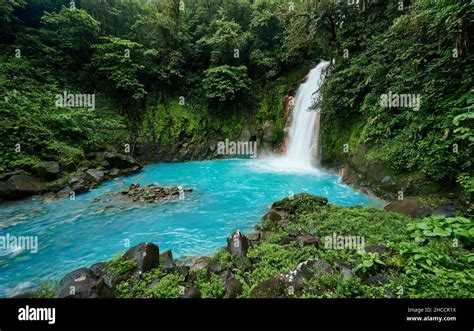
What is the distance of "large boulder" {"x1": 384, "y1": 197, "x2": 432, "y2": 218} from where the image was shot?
529 centimetres

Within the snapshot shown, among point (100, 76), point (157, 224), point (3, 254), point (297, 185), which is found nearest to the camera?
point (3, 254)

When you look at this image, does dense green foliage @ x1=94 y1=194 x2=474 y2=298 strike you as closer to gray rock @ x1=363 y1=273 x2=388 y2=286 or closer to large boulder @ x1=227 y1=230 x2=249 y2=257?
gray rock @ x1=363 y1=273 x2=388 y2=286

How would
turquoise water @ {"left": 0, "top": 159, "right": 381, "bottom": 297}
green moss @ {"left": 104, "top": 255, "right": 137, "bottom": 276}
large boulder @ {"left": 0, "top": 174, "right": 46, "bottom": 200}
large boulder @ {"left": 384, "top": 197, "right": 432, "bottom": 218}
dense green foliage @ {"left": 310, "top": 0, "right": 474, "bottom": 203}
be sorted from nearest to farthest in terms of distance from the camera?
green moss @ {"left": 104, "top": 255, "right": 137, "bottom": 276}, turquoise water @ {"left": 0, "top": 159, "right": 381, "bottom": 297}, large boulder @ {"left": 384, "top": 197, "right": 432, "bottom": 218}, dense green foliage @ {"left": 310, "top": 0, "right": 474, "bottom": 203}, large boulder @ {"left": 0, "top": 174, "right": 46, "bottom": 200}

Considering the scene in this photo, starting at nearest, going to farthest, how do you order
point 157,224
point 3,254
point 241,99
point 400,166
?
point 3,254 < point 157,224 < point 400,166 < point 241,99

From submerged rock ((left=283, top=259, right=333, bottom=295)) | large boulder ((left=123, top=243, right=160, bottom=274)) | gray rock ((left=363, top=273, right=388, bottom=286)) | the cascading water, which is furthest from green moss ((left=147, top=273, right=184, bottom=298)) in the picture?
the cascading water

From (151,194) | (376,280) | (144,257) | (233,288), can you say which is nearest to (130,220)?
(151,194)

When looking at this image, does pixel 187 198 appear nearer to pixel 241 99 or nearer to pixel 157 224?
pixel 157 224

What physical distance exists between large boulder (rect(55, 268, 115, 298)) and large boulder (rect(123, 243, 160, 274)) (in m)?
0.62

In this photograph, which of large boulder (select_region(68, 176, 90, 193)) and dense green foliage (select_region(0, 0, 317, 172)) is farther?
dense green foliage (select_region(0, 0, 317, 172))

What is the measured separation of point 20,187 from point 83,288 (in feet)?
26.8

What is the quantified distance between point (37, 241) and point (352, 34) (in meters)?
15.5

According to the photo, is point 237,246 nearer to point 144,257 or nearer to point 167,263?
point 167,263

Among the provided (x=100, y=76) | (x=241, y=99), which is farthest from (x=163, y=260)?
(x=100, y=76)

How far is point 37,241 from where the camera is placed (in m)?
5.69
